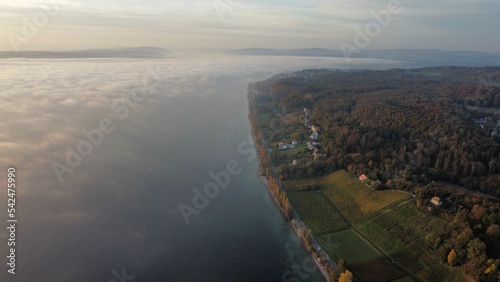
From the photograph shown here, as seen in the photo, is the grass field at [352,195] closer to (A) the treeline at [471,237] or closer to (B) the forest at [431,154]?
(B) the forest at [431,154]

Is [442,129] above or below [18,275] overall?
above

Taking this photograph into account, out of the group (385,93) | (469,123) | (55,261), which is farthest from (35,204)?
(385,93)

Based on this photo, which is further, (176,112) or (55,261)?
(176,112)

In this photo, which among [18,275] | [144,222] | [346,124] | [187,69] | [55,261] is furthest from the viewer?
[187,69]

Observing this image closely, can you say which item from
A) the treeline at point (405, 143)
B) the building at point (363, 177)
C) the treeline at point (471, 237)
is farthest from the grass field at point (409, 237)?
the building at point (363, 177)

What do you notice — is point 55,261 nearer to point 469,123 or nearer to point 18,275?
point 18,275

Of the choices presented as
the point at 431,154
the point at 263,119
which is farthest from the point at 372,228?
the point at 263,119

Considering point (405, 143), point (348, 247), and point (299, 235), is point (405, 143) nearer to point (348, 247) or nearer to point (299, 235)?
point (348, 247)
